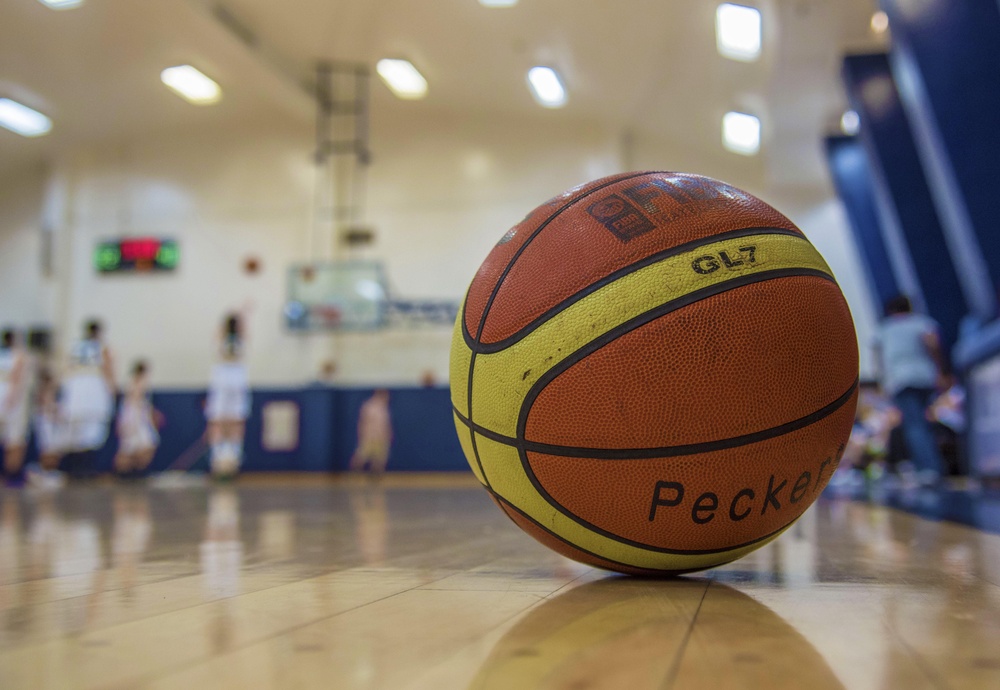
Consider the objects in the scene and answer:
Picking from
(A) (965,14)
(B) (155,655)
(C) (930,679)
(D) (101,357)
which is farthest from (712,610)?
(D) (101,357)

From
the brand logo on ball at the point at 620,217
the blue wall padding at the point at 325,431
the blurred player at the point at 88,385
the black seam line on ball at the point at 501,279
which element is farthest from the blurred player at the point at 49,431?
the brand logo on ball at the point at 620,217

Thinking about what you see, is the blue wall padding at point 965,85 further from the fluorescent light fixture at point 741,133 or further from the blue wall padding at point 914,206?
the fluorescent light fixture at point 741,133

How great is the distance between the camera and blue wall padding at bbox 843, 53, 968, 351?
8312 millimetres

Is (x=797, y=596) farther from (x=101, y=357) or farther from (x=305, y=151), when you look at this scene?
(x=305, y=151)

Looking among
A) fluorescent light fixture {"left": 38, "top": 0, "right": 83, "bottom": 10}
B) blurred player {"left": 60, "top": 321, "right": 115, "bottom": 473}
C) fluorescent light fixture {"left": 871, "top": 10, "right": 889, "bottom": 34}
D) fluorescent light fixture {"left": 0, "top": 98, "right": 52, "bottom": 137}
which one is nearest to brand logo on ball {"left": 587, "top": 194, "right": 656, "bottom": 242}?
blurred player {"left": 60, "top": 321, "right": 115, "bottom": 473}

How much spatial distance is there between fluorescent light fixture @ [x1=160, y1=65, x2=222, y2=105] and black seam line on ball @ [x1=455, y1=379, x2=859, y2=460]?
34.2 feet

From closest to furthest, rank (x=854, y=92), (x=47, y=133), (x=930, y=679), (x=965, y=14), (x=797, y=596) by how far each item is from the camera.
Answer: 1. (x=930, y=679)
2. (x=797, y=596)
3. (x=965, y=14)
4. (x=854, y=92)
5. (x=47, y=133)

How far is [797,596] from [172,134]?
1290 centimetres

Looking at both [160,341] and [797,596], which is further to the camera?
[160,341]

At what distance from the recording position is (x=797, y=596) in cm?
136

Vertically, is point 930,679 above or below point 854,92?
below

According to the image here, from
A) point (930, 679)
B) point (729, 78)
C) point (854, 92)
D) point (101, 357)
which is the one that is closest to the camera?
point (930, 679)

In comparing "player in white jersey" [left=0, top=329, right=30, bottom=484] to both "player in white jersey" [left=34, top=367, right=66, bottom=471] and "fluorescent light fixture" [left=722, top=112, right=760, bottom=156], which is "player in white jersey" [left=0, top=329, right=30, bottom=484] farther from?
"fluorescent light fixture" [left=722, top=112, right=760, bottom=156]

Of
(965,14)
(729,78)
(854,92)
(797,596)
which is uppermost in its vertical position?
(729,78)
